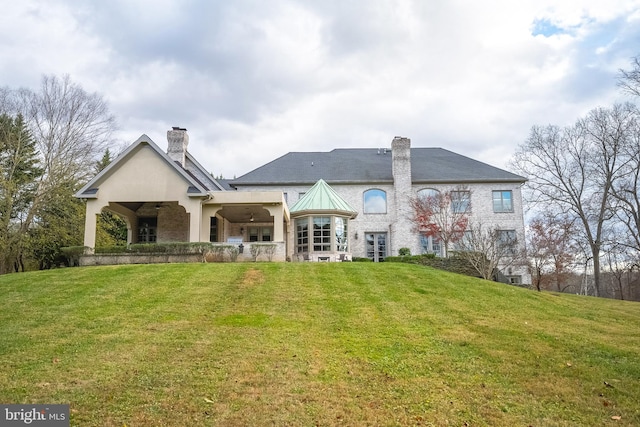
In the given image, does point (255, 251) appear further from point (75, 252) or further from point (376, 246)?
point (376, 246)

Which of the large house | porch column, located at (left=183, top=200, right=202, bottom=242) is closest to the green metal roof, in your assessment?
the large house

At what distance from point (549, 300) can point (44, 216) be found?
2537cm

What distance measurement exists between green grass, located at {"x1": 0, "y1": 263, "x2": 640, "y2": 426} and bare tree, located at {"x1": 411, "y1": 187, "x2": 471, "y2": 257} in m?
12.9

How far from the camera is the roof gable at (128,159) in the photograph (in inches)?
791

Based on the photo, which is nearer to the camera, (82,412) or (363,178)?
(82,412)

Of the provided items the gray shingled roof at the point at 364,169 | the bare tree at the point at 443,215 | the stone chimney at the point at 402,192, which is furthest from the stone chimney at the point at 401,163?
the bare tree at the point at 443,215

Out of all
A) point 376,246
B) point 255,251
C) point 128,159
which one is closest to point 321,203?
point 255,251

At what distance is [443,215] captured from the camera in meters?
28.0

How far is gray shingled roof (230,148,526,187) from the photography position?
3098cm

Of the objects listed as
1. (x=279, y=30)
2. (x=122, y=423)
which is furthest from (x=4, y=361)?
(x=279, y=30)

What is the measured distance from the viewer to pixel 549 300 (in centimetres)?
1473

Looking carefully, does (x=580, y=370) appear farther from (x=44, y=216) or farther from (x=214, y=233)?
(x=44, y=216)

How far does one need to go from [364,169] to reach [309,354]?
25224mm

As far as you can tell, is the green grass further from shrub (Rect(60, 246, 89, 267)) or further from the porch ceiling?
the porch ceiling
